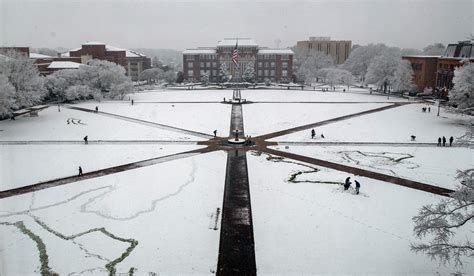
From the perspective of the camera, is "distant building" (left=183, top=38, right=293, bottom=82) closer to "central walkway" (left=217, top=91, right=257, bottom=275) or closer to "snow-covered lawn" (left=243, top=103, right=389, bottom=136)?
"snow-covered lawn" (left=243, top=103, right=389, bottom=136)

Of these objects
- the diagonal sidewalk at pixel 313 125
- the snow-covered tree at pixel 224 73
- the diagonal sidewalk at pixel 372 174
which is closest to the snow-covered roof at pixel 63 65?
the snow-covered tree at pixel 224 73

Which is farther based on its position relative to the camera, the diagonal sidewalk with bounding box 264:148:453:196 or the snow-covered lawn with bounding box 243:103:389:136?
the snow-covered lawn with bounding box 243:103:389:136

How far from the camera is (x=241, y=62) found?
4564 inches

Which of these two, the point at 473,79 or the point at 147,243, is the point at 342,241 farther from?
the point at 473,79

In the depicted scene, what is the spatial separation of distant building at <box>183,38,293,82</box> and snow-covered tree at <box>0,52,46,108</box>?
6580cm

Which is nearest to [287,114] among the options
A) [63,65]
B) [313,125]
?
[313,125]

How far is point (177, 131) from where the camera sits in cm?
4391

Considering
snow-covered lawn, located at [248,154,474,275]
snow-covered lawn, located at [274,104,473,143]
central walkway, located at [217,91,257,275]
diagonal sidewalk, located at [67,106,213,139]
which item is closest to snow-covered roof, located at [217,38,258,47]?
diagonal sidewalk, located at [67,106,213,139]

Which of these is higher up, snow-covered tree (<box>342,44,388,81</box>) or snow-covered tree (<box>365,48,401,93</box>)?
snow-covered tree (<box>342,44,388,81</box>)

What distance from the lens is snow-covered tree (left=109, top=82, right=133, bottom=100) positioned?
7250 cm

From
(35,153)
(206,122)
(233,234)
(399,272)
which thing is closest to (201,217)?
(233,234)

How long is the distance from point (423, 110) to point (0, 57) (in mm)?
61171

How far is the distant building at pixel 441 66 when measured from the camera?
7006 cm

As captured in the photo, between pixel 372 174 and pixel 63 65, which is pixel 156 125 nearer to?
pixel 372 174
